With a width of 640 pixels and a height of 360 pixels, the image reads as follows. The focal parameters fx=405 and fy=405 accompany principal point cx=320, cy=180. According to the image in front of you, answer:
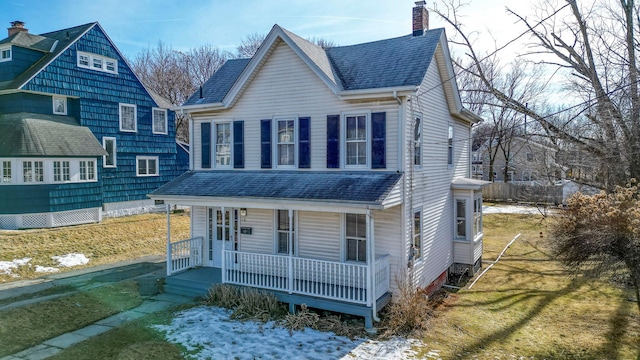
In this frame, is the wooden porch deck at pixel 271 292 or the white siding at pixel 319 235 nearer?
Result: the wooden porch deck at pixel 271 292

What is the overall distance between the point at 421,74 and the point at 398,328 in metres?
6.51

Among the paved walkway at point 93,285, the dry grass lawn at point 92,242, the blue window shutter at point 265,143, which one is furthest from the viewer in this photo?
the dry grass lawn at point 92,242

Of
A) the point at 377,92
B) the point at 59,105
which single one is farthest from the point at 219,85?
the point at 59,105

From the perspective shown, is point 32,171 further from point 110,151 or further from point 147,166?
point 147,166

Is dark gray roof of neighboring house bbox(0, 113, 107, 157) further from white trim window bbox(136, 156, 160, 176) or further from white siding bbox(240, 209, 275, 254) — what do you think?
white siding bbox(240, 209, 275, 254)

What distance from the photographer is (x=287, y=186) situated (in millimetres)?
11508

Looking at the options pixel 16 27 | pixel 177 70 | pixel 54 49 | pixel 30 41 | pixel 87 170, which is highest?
pixel 177 70

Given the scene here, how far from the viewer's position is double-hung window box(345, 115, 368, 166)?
37.2 ft

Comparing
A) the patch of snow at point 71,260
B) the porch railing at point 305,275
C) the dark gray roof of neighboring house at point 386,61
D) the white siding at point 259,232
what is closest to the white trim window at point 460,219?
the porch railing at point 305,275

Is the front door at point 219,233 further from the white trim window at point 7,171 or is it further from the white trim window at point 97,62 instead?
the white trim window at point 97,62

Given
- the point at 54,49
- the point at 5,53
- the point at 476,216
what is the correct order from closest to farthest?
the point at 476,216, the point at 5,53, the point at 54,49

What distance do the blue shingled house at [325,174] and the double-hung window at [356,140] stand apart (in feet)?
0.09

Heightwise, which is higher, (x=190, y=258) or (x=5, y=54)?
(x=5, y=54)

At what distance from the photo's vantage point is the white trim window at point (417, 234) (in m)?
Answer: 11.4
